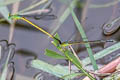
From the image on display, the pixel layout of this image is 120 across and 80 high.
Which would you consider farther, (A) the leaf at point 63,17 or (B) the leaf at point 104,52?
(A) the leaf at point 63,17

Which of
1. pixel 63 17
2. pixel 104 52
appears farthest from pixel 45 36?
pixel 104 52

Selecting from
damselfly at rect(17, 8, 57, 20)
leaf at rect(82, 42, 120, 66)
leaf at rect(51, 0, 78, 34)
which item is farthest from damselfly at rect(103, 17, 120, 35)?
damselfly at rect(17, 8, 57, 20)

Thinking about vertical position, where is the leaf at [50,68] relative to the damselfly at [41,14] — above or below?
below

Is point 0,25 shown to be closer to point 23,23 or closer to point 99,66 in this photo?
point 23,23

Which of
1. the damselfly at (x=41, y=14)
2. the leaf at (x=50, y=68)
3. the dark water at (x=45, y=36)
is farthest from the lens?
the damselfly at (x=41, y=14)

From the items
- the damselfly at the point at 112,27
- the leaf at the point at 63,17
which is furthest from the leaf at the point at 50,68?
the damselfly at the point at 112,27

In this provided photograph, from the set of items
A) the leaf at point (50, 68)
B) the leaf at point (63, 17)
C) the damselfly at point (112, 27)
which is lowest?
the leaf at point (50, 68)

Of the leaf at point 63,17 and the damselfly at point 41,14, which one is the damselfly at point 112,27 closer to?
the leaf at point 63,17

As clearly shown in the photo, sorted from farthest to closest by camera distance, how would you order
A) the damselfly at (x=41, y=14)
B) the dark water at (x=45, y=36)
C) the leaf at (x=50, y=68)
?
the damselfly at (x=41, y=14) → the dark water at (x=45, y=36) → the leaf at (x=50, y=68)
